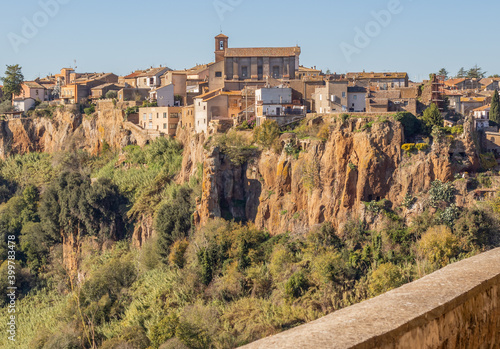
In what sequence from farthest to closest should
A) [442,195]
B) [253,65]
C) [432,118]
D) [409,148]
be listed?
[253,65] < [432,118] < [409,148] < [442,195]

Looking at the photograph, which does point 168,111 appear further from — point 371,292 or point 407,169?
point 371,292

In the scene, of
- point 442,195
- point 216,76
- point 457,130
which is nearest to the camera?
point 442,195

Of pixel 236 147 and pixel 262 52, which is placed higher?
pixel 262 52

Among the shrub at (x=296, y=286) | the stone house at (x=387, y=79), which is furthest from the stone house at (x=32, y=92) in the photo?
the shrub at (x=296, y=286)

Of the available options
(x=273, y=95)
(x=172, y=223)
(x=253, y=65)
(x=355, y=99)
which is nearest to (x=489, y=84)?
(x=253, y=65)

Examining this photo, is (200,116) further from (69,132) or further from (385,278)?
(385,278)

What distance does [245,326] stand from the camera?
23422 millimetres

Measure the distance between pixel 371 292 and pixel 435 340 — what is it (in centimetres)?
2018

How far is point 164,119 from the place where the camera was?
1609 inches

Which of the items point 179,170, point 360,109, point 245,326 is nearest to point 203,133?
point 179,170

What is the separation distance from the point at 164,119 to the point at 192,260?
1374 cm

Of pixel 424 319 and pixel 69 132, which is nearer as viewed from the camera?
pixel 424 319

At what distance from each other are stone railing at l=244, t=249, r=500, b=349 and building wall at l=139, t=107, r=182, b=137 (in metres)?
36.2

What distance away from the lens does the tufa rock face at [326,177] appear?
90.5ft
